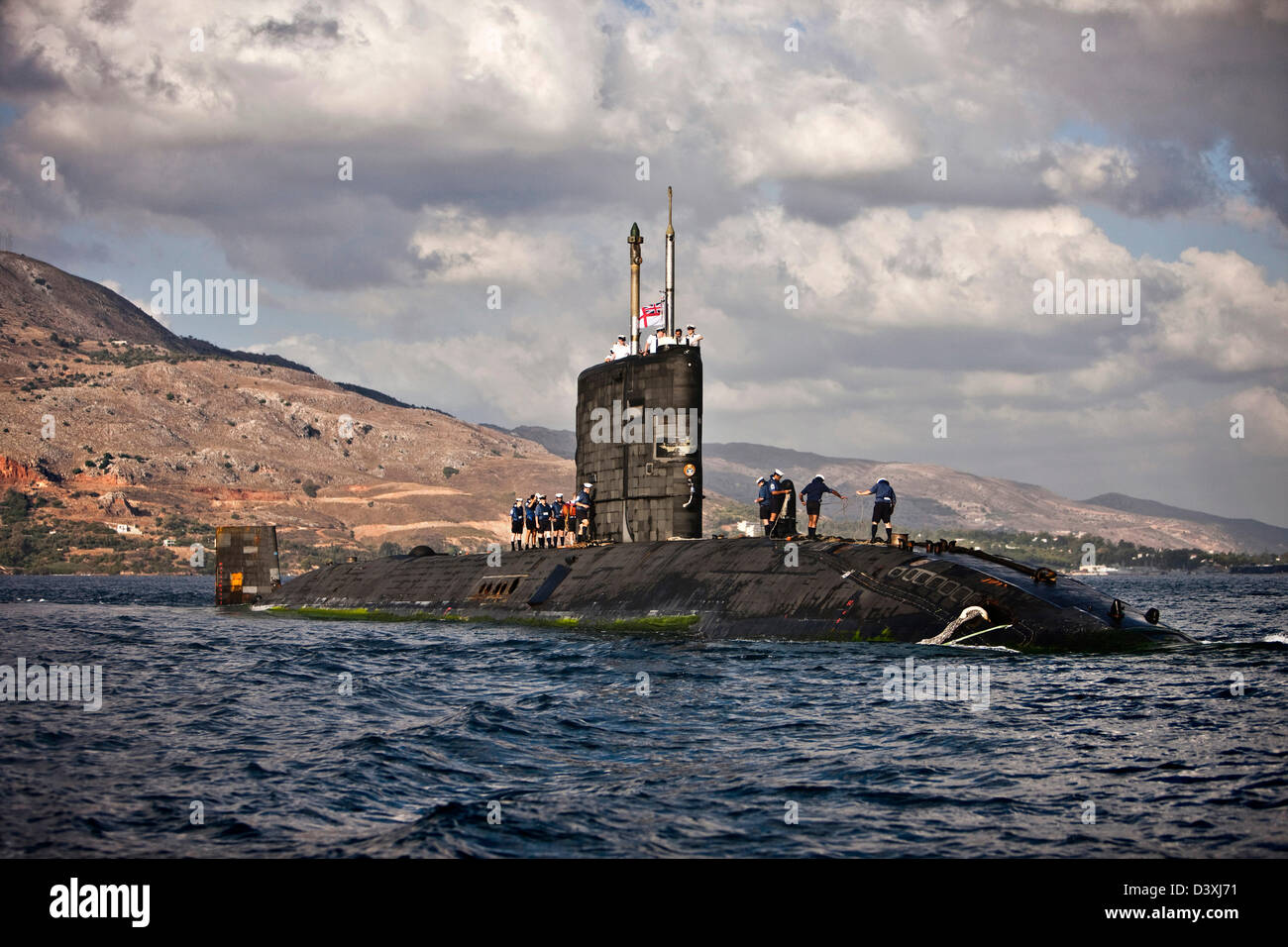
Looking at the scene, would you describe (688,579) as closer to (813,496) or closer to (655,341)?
(813,496)

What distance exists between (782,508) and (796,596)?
460 centimetres

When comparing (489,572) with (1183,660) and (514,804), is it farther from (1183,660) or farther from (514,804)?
(514,804)

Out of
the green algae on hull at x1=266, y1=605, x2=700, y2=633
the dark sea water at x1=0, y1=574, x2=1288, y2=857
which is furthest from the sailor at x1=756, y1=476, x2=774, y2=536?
the dark sea water at x1=0, y1=574, x2=1288, y2=857

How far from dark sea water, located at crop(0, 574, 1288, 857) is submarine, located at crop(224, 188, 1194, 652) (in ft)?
3.12

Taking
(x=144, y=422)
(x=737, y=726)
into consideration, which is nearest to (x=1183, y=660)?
(x=737, y=726)

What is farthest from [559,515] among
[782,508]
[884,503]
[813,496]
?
[884,503]

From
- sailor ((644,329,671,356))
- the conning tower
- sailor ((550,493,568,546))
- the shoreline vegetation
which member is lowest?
the shoreline vegetation

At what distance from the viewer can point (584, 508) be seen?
33469 millimetres

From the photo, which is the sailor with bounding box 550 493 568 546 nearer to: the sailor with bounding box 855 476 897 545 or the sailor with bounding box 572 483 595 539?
the sailor with bounding box 572 483 595 539

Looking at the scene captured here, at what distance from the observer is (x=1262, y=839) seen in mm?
9516

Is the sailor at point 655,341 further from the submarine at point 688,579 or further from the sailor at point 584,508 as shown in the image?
the sailor at point 584,508

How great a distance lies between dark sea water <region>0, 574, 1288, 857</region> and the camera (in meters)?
9.92

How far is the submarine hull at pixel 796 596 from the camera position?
21.8 m

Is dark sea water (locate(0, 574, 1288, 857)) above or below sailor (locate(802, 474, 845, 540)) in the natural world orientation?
below
